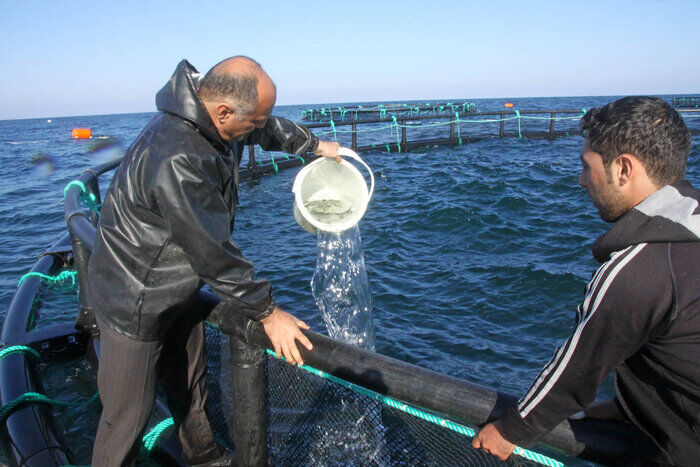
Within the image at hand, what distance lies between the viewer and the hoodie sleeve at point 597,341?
1.24m

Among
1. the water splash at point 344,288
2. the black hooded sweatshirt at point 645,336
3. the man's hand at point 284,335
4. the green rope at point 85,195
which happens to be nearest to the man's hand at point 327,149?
the man's hand at point 284,335

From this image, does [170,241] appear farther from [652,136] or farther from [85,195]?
[85,195]

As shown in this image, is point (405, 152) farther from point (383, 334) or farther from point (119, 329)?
point (119, 329)

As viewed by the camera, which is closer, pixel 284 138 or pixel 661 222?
pixel 661 222

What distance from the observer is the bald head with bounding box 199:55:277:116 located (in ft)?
5.71

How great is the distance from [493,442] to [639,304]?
612 millimetres

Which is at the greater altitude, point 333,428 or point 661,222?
point 661,222

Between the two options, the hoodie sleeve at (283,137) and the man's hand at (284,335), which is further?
the hoodie sleeve at (283,137)

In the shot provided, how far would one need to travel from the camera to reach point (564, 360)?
142 centimetres

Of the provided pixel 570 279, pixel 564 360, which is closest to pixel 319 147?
pixel 564 360

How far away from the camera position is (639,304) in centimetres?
124

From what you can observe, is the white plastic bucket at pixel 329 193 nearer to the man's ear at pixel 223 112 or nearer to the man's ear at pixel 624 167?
the man's ear at pixel 223 112

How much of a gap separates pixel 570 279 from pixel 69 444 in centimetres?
631

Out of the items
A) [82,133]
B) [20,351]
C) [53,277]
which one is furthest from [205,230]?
[82,133]
